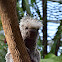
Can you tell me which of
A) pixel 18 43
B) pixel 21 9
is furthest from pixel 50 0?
pixel 18 43

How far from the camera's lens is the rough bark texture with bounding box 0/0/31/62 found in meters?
0.77

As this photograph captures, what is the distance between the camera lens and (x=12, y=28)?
33.0 inches

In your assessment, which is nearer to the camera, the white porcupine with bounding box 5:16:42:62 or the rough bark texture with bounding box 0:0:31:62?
the rough bark texture with bounding box 0:0:31:62

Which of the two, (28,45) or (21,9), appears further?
(21,9)

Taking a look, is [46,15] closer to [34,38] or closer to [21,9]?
[21,9]

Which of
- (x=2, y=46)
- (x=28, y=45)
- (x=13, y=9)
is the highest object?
(x=13, y=9)

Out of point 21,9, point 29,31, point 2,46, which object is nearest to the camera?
point 29,31

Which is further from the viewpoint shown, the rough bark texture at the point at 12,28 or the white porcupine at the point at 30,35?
the white porcupine at the point at 30,35

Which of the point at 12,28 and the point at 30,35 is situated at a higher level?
the point at 12,28

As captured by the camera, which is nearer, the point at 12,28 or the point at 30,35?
the point at 12,28

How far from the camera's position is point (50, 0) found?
369 cm

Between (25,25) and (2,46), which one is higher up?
(25,25)

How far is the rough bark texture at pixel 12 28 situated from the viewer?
2.53 ft

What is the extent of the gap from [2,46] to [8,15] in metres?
1.32
